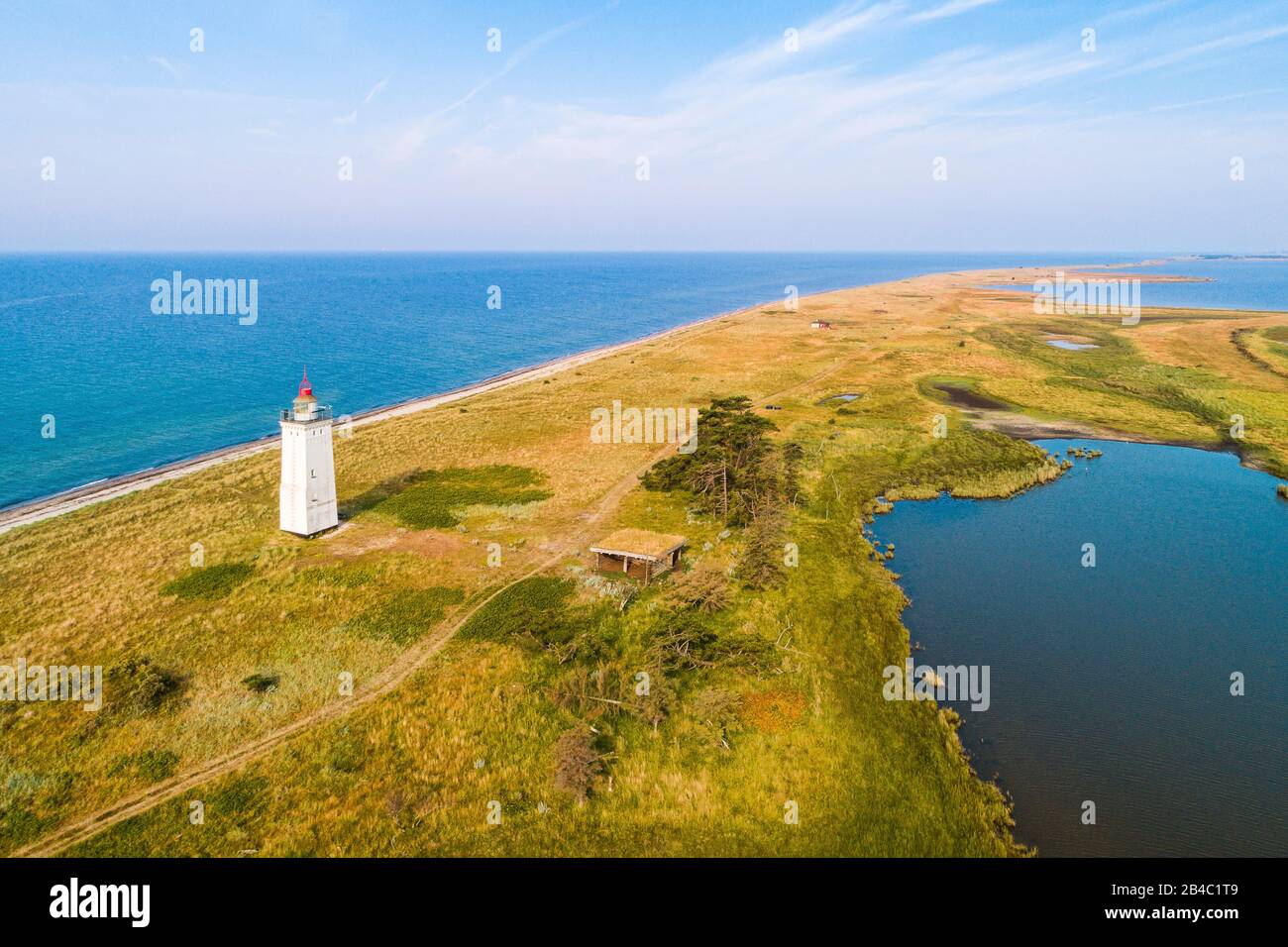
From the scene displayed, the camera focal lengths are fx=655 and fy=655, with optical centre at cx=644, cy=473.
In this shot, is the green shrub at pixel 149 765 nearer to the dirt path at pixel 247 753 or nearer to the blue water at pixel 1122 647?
the dirt path at pixel 247 753

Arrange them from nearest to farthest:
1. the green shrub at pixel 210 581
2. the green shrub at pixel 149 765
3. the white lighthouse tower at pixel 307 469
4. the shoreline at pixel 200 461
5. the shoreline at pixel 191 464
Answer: the green shrub at pixel 149 765 → the green shrub at pixel 210 581 → the white lighthouse tower at pixel 307 469 → the shoreline at pixel 191 464 → the shoreline at pixel 200 461

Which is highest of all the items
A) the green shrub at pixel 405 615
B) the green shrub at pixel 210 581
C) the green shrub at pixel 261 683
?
the green shrub at pixel 210 581

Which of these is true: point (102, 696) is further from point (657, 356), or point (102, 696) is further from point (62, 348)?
point (62, 348)

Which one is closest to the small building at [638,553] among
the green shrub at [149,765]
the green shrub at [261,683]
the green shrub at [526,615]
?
the green shrub at [526,615]

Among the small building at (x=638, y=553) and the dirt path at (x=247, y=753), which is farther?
the small building at (x=638, y=553)

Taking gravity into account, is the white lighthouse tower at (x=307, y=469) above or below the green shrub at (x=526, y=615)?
above

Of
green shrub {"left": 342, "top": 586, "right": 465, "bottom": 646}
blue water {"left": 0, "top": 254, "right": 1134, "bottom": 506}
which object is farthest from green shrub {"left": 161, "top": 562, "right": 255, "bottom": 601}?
blue water {"left": 0, "top": 254, "right": 1134, "bottom": 506}

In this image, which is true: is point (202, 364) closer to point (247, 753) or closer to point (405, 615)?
point (405, 615)
